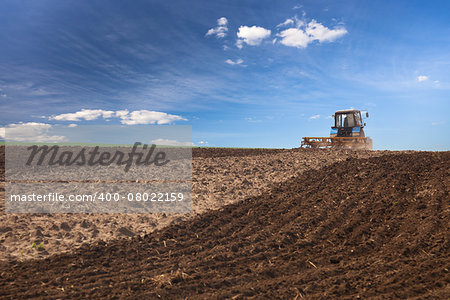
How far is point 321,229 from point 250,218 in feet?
6.21

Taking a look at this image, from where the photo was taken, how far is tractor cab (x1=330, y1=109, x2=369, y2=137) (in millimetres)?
22297

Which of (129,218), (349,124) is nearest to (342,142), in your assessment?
(349,124)

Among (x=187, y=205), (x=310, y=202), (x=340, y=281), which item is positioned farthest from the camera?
(x=187, y=205)

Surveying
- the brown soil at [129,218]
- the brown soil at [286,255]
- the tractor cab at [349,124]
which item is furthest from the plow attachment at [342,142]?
the brown soil at [286,255]

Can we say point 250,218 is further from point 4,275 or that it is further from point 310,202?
point 4,275

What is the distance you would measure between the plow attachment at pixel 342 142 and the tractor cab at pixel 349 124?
167 cm

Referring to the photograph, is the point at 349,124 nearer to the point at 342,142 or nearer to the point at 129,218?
the point at 342,142

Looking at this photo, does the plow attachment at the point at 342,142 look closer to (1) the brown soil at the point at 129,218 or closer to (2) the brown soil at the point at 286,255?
(1) the brown soil at the point at 129,218

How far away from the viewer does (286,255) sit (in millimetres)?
5055

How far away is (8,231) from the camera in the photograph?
6.47 metres

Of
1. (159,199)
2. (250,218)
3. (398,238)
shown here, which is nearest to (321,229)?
(398,238)

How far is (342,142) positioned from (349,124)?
352 cm

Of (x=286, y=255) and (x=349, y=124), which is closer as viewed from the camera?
(x=286, y=255)

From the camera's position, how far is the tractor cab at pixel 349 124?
73.2 feet
